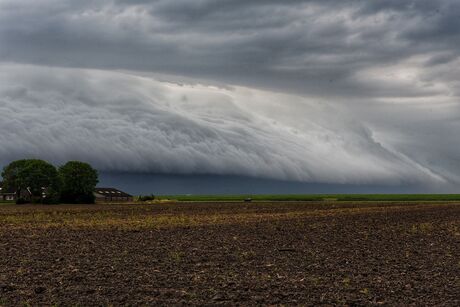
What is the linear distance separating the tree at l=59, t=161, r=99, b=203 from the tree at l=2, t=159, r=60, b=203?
2.18 m

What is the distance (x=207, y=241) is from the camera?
33.8m

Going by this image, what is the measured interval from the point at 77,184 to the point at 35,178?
1012 cm

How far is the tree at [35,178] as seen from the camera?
135500mm

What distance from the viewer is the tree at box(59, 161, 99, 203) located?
14088cm

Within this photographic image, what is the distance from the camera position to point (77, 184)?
141 m

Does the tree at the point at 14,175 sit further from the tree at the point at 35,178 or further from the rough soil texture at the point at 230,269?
the rough soil texture at the point at 230,269

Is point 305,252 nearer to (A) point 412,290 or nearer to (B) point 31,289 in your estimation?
(A) point 412,290

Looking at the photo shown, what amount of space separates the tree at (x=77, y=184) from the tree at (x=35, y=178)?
7.17 feet

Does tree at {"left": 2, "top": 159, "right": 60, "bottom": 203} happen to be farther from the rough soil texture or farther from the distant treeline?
the rough soil texture

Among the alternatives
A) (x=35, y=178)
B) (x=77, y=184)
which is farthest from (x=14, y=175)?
(x=77, y=184)

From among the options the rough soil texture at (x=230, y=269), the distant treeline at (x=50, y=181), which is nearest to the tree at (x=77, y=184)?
the distant treeline at (x=50, y=181)

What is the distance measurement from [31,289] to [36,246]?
13276 mm

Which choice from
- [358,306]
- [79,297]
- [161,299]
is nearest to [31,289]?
[79,297]

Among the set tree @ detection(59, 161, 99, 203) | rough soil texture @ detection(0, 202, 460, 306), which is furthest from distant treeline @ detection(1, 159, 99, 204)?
rough soil texture @ detection(0, 202, 460, 306)
